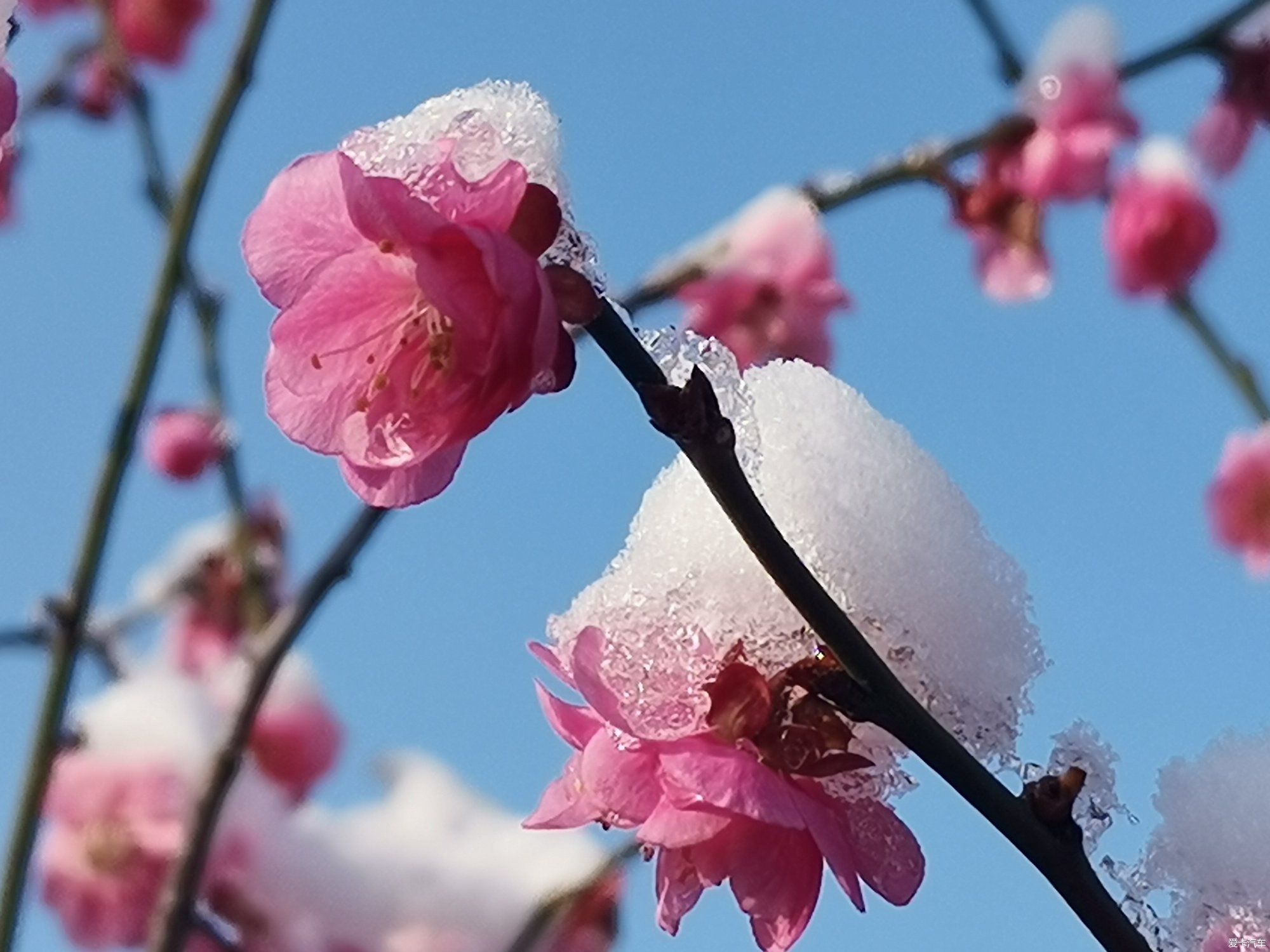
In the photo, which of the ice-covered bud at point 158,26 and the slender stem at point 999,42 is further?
the ice-covered bud at point 158,26

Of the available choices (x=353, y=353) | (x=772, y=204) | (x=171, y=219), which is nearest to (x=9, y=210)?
(x=171, y=219)

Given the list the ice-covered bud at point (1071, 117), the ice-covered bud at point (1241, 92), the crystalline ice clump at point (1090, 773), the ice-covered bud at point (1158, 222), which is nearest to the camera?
the crystalline ice clump at point (1090, 773)

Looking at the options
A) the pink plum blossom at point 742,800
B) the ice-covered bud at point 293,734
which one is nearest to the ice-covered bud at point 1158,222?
the ice-covered bud at point 293,734

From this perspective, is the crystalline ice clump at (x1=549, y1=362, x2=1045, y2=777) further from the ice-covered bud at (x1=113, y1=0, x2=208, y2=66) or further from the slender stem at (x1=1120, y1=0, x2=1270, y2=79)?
the ice-covered bud at (x1=113, y1=0, x2=208, y2=66)

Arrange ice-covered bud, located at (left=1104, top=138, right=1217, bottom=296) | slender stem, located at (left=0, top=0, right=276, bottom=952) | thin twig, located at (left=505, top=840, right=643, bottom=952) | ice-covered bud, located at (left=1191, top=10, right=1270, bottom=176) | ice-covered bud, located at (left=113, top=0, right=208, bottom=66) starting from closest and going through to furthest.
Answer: slender stem, located at (left=0, top=0, right=276, bottom=952)
thin twig, located at (left=505, top=840, right=643, bottom=952)
ice-covered bud, located at (left=1191, top=10, right=1270, bottom=176)
ice-covered bud, located at (left=1104, top=138, right=1217, bottom=296)
ice-covered bud, located at (left=113, top=0, right=208, bottom=66)

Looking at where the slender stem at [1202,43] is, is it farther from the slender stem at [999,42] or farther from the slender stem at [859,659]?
the slender stem at [859,659]

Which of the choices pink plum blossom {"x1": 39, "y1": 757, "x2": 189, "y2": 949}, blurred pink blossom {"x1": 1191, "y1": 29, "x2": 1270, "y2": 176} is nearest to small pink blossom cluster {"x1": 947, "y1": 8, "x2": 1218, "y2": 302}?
blurred pink blossom {"x1": 1191, "y1": 29, "x2": 1270, "y2": 176}

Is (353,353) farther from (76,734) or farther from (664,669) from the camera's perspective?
(76,734)
